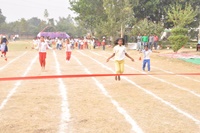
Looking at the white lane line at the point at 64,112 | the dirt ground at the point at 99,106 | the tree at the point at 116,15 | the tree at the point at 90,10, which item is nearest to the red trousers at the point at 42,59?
the dirt ground at the point at 99,106

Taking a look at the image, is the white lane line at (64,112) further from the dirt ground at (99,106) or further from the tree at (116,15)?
the tree at (116,15)

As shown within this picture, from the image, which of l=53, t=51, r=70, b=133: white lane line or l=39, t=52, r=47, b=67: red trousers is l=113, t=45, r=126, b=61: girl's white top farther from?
l=39, t=52, r=47, b=67: red trousers

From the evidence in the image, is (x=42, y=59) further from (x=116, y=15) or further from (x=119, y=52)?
(x=116, y=15)

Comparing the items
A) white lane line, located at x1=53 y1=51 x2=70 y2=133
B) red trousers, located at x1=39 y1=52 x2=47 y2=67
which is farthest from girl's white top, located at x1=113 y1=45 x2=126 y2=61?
red trousers, located at x1=39 y1=52 x2=47 y2=67

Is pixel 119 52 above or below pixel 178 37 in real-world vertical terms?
below

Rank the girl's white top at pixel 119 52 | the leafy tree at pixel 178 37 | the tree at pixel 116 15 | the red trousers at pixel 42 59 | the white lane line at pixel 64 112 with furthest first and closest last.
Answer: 1. the tree at pixel 116 15
2. the leafy tree at pixel 178 37
3. the red trousers at pixel 42 59
4. the girl's white top at pixel 119 52
5. the white lane line at pixel 64 112

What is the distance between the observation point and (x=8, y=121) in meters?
6.05

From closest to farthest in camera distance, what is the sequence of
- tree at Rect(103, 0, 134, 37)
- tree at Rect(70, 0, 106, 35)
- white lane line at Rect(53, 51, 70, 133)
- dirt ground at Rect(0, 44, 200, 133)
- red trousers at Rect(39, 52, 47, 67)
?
white lane line at Rect(53, 51, 70, 133) → dirt ground at Rect(0, 44, 200, 133) → red trousers at Rect(39, 52, 47, 67) → tree at Rect(103, 0, 134, 37) → tree at Rect(70, 0, 106, 35)

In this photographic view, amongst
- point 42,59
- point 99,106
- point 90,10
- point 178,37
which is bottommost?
point 99,106

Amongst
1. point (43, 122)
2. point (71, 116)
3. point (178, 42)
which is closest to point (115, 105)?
point (71, 116)

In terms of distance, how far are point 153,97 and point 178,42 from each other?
18.4m

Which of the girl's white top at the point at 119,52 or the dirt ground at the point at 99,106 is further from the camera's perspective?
the girl's white top at the point at 119,52

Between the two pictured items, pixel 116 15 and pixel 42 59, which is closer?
pixel 42 59

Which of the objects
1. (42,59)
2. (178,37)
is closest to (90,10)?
(178,37)
